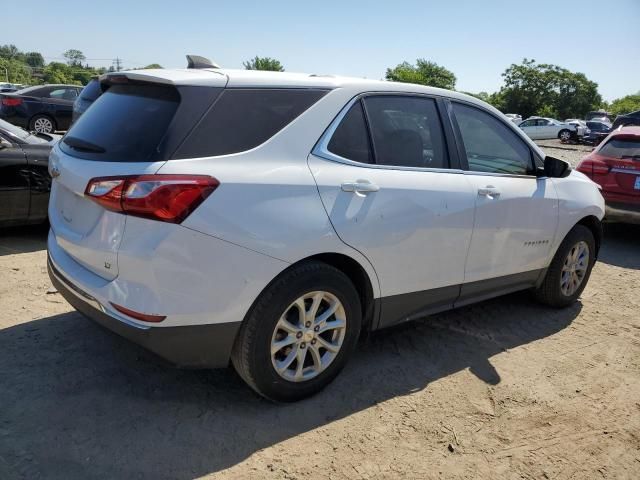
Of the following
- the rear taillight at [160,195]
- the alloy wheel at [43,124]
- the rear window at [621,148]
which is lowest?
the alloy wheel at [43,124]

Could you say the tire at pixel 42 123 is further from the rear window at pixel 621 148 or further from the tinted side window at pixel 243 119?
the tinted side window at pixel 243 119

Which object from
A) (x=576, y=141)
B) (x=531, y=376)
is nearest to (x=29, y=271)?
(x=531, y=376)

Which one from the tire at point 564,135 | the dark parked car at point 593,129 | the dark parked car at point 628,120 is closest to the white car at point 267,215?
the dark parked car at point 628,120

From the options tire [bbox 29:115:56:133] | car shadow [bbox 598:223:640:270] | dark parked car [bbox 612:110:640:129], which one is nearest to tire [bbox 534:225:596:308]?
car shadow [bbox 598:223:640:270]

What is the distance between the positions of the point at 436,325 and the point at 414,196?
1439 mm

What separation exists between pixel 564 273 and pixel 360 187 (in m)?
2.57

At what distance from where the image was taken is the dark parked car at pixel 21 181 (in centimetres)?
529

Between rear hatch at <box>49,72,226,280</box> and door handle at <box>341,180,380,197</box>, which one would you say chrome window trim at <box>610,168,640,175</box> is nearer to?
door handle at <box>341,180,380,197</box>

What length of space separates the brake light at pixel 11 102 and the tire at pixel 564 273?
1448 cm

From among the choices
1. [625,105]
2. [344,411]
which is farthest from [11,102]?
[625,105]

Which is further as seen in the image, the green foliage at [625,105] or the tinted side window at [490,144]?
the green foliage at [625,105]

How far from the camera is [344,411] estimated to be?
3.04 metres

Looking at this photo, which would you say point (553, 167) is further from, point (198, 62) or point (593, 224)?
point (198, 62)

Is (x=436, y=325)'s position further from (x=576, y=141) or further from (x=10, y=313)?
(x=576, y=141)
